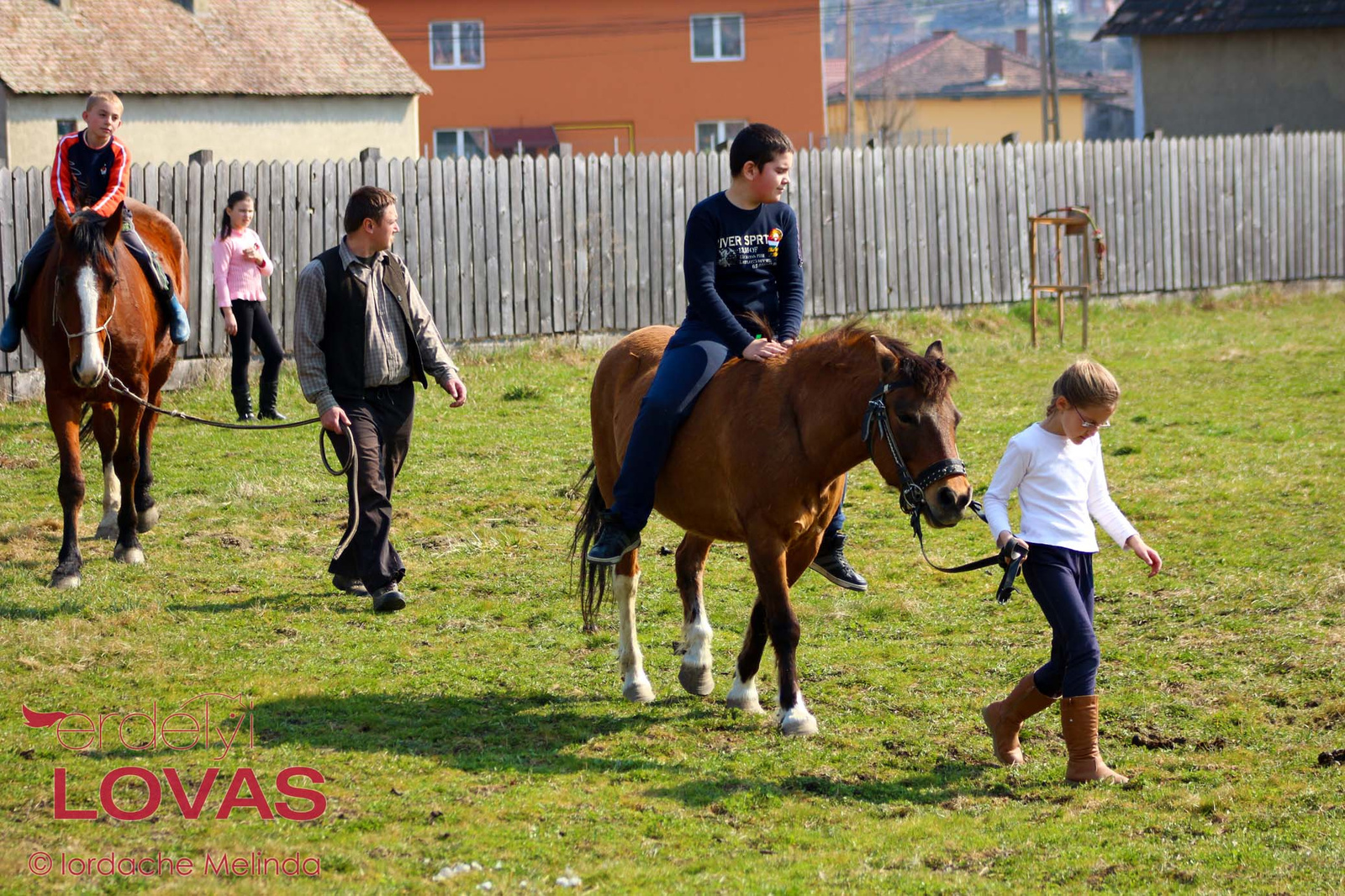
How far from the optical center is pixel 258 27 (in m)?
28.4

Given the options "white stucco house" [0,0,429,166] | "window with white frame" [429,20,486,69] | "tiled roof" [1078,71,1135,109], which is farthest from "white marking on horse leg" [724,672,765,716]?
"tiled roof" [1078,71,1135,109]

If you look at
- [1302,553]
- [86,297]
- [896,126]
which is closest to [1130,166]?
[1302,553]

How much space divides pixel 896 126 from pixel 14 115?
4395 cm

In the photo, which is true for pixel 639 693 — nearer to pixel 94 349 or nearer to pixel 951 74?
pixel 94 349

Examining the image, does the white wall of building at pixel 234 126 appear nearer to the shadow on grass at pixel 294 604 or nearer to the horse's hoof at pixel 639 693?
the shadow on grass at pixel 294 604

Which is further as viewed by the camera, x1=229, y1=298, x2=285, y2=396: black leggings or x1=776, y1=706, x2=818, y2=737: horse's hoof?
x1=229, y1=298, x2=285, y2=396: black leggings

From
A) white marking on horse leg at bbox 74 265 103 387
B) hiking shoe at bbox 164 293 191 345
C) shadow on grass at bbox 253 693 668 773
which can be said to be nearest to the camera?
shadow on grass at bbox 253 693 668 773

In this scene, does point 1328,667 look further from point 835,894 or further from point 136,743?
point 136,743

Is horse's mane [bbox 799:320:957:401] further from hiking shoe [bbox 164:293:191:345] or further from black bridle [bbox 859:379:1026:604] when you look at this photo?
hiking shoe [bbox 164:293:191:345]

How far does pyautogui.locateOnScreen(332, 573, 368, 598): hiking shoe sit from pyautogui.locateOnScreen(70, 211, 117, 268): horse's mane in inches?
88.7

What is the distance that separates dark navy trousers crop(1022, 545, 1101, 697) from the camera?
498 centimetres

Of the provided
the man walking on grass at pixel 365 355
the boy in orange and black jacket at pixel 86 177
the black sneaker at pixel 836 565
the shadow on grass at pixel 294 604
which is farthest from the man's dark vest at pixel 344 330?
the black sneaker at pixel 836 565

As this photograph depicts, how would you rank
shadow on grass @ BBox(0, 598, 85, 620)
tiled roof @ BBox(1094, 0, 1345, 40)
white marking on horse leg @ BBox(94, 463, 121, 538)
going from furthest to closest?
tiled roof @ BBox(1094, 0, 1345, 40) < white marking on horse leg @ BBox(94, 463, 121, 538) < shadow on grass @ BBox(0, 598, 85, 620)

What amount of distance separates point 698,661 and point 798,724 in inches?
27.7
